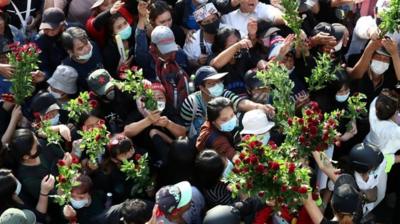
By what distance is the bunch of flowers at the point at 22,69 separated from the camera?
6059 mm

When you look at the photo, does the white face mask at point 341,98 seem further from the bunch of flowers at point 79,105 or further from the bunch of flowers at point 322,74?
the bunch of flowers at point 79,105

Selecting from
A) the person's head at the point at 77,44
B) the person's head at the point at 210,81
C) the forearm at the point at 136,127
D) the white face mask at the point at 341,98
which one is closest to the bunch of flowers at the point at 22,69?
the person's head at the point at 77,44

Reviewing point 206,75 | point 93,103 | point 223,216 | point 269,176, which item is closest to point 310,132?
point 269,176

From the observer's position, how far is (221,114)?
601 centimetres

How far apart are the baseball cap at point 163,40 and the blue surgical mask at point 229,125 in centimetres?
111

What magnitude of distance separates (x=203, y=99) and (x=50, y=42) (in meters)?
1.85

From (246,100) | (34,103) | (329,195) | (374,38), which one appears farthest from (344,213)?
(34,103)

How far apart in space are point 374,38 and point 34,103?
330 centimetres

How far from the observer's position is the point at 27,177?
5816 mm

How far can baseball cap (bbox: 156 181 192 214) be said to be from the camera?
17.1ft

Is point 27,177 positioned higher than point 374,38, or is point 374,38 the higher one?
point 374,38

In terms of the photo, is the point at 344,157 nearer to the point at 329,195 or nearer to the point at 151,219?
the point at 329,195

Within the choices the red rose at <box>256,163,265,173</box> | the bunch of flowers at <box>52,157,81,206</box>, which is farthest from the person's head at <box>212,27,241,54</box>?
the red rose at <box>256,163,265,173</box>

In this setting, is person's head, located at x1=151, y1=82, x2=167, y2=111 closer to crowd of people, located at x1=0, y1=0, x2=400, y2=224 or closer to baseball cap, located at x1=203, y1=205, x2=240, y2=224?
Answer: crowd of people, located at x1=0, y1=0, x2=400, y2=224
